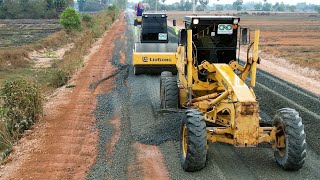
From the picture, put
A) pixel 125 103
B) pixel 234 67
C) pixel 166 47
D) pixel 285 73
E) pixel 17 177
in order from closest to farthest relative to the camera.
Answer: pixel 17 177
pixel 234 67
pixel 125 103
pixel 166 47
pixel 285 73

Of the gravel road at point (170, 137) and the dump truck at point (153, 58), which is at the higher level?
the dump truck at point (153, 58)

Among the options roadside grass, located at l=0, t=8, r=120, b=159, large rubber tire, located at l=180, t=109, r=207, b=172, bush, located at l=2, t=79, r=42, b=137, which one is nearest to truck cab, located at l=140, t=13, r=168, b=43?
roadside grass, located at l=0, t=8, r=120, b=159

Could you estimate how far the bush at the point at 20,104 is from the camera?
31.1 feet

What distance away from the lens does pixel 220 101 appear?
7699 mm

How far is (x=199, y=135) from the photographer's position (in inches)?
265

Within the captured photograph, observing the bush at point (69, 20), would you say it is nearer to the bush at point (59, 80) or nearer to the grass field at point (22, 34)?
the grass field at point (22, 34)

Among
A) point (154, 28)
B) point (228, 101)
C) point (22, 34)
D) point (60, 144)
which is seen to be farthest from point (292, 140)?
point (22, 34)

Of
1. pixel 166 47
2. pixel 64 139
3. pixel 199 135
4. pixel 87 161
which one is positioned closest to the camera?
pixel 199 135

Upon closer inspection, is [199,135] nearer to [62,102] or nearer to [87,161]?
[87,161]

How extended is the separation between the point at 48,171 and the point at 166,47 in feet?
31.1

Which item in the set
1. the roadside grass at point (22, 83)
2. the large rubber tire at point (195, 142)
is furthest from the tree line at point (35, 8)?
the large rubber tire at point (195, 142)

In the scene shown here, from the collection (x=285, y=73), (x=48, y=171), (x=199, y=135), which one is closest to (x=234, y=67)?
(x=199, y=135)

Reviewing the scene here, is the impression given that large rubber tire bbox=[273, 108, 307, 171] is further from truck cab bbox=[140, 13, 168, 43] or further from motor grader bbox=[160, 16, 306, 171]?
truck cab bbox=[140, 13, 168, 43]

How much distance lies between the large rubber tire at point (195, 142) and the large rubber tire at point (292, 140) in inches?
55.0
